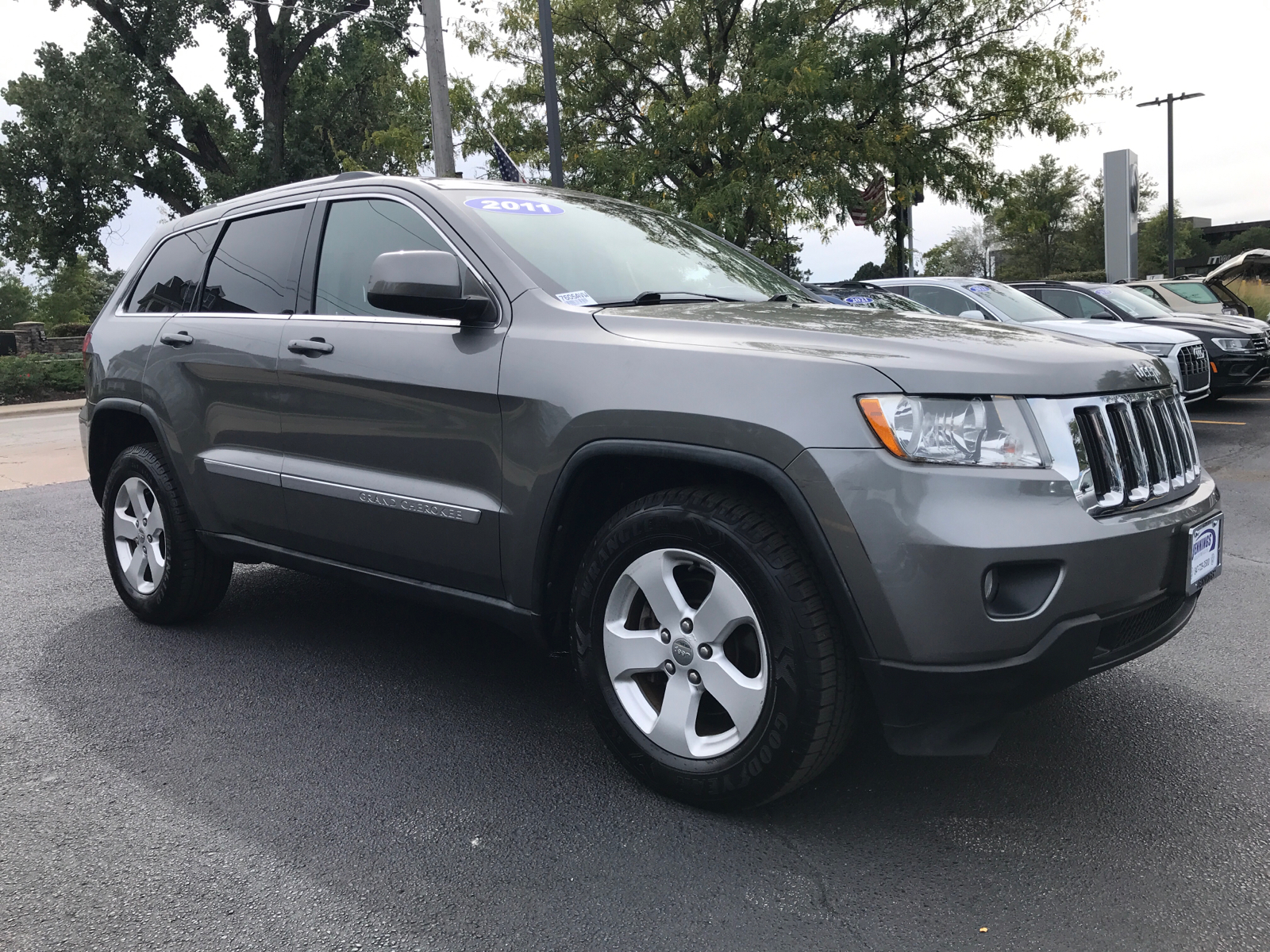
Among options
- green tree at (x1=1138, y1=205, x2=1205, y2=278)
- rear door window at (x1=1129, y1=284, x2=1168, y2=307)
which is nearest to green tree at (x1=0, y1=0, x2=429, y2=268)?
rear door window at (x1=1129, y1=284, x2=1168, y2=307)

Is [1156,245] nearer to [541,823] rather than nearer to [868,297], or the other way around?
[868,297]

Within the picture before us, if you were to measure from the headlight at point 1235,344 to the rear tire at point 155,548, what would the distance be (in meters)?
11.2

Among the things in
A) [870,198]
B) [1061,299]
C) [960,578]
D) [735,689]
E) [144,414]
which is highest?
[870,198]

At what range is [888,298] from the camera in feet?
30.8

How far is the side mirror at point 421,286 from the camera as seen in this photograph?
10.1 feet

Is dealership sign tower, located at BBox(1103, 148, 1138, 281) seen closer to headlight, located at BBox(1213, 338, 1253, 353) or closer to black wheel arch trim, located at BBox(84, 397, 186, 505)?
headlight, located at BBox(1213, 338, 1253, 353)

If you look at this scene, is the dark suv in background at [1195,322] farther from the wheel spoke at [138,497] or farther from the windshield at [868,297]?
the wheel spoke at [138,497]

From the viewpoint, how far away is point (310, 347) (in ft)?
12.1

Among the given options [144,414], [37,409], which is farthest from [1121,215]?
[144,414]

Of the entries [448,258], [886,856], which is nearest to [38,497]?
[448,258]

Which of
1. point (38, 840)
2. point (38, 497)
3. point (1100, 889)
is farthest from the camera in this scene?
point (38, 497)

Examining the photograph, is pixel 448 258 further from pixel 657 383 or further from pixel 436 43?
pixel 436 43

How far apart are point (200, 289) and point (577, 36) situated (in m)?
15.7

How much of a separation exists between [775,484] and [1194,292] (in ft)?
54.6
